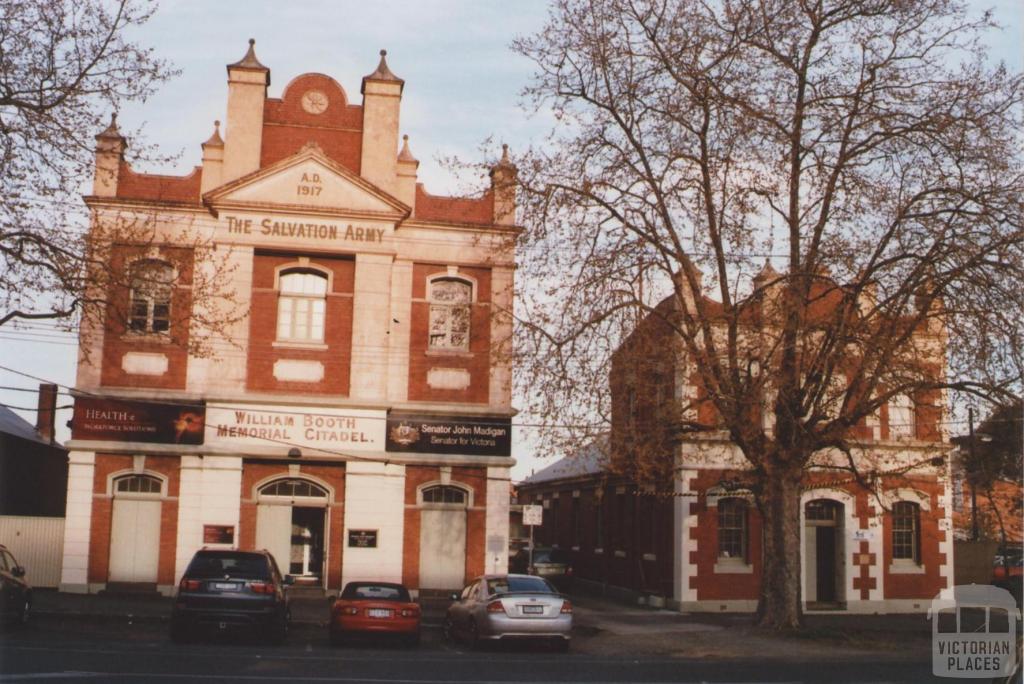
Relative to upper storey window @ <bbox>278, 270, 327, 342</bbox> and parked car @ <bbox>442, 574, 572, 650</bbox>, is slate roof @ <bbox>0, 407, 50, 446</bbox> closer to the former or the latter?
upper storey window @ <bbox>278, 270, 327, 342</bbox>

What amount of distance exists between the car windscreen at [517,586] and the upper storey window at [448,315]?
9.95m

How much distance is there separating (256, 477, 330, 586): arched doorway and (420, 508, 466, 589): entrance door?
2686 mm

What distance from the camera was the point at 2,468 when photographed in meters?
37.3

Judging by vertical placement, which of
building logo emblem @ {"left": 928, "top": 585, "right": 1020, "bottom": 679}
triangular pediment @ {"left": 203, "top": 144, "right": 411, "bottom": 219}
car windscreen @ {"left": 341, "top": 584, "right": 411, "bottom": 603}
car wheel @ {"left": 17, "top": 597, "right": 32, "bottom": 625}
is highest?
triangular pediment @ {"left": 203, "top": 144, "right": 411, "bottom": 219}

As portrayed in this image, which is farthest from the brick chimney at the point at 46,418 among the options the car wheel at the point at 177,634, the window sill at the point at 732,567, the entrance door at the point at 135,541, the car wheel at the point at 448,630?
the window sill at the point at 732,567

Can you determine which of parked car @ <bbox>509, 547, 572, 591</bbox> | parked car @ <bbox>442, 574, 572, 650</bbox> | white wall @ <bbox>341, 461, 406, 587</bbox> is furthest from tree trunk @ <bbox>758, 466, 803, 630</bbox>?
parked car @ <bbox>509, 547, 572, 591</bbox>

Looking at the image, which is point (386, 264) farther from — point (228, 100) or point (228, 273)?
point (228, 100)

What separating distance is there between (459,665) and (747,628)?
957 cm

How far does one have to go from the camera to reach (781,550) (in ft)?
78.3

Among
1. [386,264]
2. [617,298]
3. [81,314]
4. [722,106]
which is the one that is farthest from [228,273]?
[722,106]

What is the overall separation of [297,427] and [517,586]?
10.2 m

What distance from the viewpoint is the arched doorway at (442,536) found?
96.5ft

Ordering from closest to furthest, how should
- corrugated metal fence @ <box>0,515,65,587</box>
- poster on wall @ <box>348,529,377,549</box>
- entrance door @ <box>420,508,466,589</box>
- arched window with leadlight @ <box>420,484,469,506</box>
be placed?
poster on wall @ <box>348,529,377,549</box> < entrance door @ <box>420,508,466,589</box> < arched window with leadlight @ <box>420,484,469,506</box> < corrugated metal fence @ <box>0,515,65,587</box>

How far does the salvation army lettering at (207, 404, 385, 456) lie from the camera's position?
2834 cm
